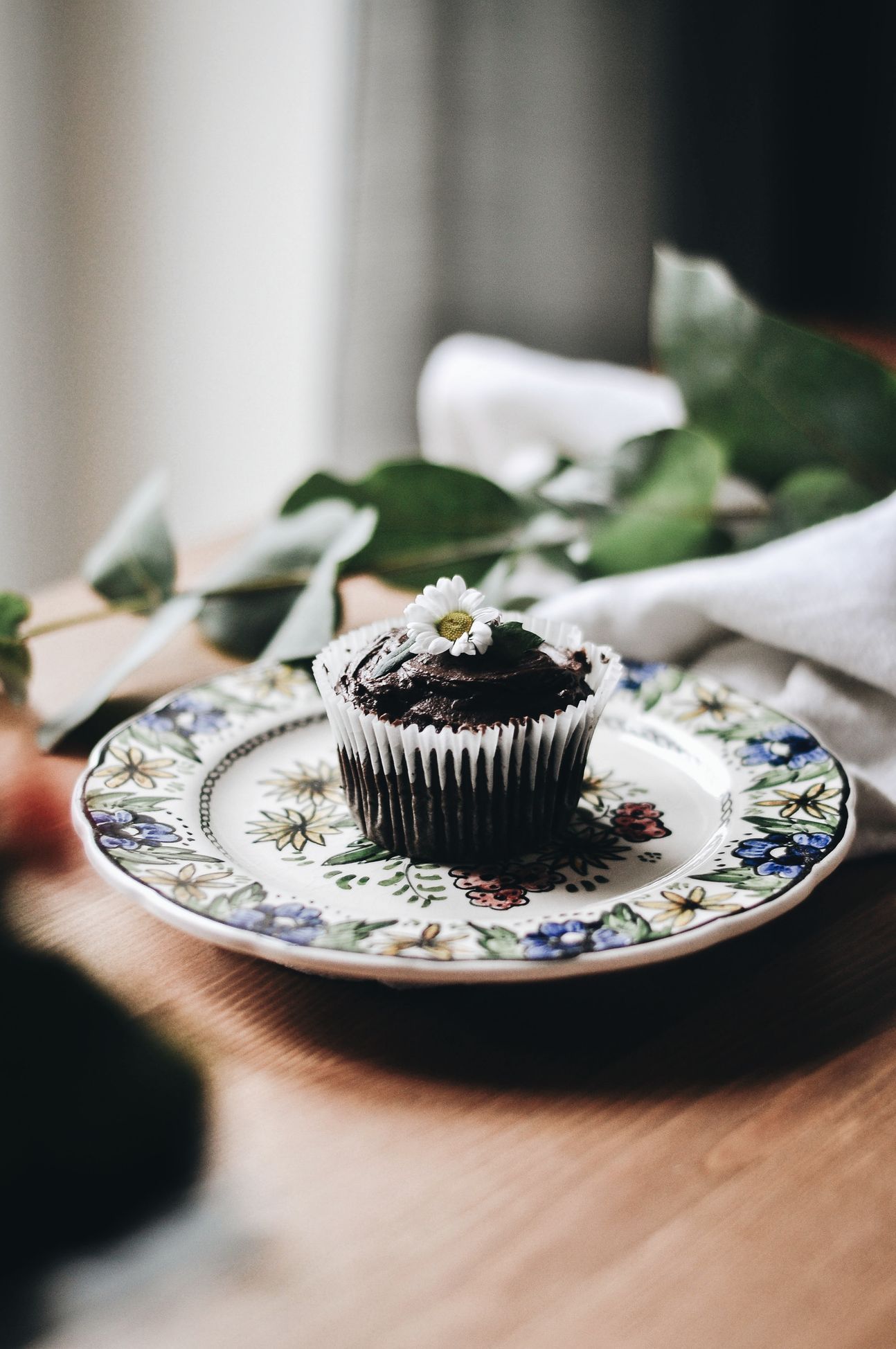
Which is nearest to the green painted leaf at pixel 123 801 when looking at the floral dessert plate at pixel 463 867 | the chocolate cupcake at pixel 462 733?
the floral dessert plate at pixel 463 867

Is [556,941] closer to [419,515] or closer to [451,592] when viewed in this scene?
[451,592]

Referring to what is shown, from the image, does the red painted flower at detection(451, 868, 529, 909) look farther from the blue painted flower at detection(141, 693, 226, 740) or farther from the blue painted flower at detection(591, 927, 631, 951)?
the blue painted flower at detection(141, 693, 226, 740)

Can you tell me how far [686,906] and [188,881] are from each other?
0.22 meters

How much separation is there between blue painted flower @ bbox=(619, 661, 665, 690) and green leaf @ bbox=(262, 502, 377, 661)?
0.64 feet

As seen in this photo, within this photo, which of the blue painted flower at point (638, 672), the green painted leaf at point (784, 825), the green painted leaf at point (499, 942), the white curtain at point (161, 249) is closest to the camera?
the green painted leaf at point (499, 942)

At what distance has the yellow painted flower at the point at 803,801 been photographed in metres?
0.63

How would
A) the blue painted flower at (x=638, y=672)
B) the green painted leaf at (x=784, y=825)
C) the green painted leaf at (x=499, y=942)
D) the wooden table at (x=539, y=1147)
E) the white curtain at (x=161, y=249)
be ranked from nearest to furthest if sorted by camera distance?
1. the wooden table at (x=539, y=1147)
2. the green painted leaf at (x=499, y=942)
3. the green painted leaf at (x=784, y=825)
4. the blue painted flower at (x=638, y=672)
5. the white curtain at (x=161, y=249)

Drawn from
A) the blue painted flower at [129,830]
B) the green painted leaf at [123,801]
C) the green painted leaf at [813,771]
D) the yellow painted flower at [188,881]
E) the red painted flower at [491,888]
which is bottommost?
the red painted flower at [491,888]

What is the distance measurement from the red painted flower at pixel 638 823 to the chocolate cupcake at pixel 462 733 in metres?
0.03

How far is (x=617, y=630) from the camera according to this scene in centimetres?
87

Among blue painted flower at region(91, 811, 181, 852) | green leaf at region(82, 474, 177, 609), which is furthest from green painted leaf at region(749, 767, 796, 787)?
green leaf at region(82, 474, 177, 609)

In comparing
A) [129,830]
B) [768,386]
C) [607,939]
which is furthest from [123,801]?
[768,386]

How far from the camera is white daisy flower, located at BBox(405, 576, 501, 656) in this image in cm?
66

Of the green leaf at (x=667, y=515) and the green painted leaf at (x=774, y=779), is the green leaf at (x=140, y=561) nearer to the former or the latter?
the green leaf at (x=667, y=515)
